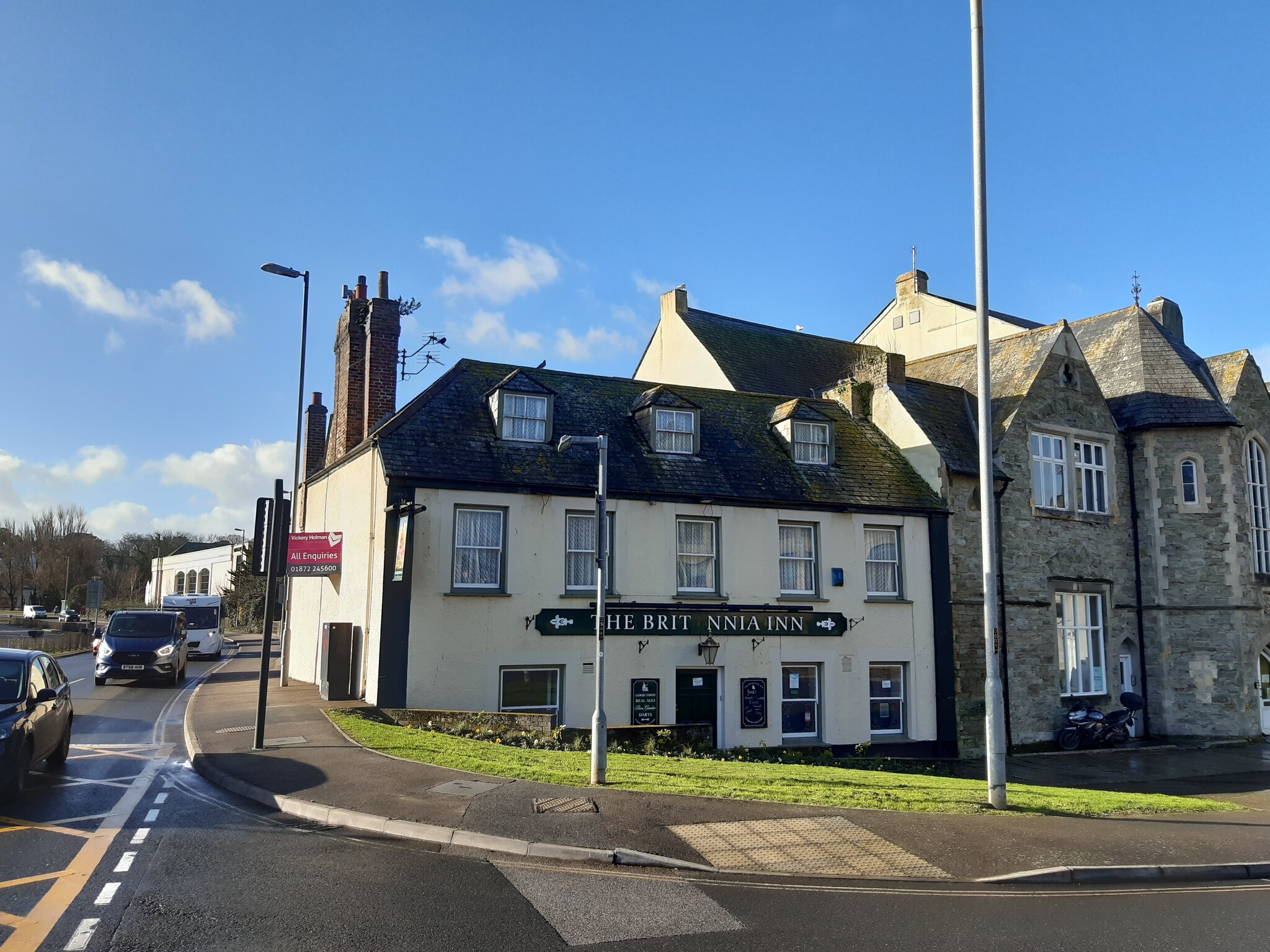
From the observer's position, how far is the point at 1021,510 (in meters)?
23.5

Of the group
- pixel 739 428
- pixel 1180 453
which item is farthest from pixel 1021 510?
pixel 739 428

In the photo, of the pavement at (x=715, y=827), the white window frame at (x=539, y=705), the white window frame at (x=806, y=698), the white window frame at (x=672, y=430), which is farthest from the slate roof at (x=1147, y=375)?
the white window frame at (x=539, y=705)

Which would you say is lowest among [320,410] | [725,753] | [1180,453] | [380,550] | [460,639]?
[725,753]

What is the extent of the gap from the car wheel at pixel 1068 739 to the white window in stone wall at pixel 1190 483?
746cm

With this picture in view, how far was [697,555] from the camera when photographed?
810 inches

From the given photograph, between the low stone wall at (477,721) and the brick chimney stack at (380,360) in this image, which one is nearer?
the low stone wall at (477,721)

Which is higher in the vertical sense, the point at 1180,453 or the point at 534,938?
the point at 1180,453

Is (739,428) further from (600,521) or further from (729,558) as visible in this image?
(600,521)

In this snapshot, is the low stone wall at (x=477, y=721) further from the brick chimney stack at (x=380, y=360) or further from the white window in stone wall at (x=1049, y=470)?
the white window in stone wall at (x=1049, y=470)

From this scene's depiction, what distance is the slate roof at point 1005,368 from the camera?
24.0 meters

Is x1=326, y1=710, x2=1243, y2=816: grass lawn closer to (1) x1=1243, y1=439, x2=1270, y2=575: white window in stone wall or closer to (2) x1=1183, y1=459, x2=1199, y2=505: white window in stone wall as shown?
(2) x1=1183, y1=459, x2=1199, y2=505: white window in stone wall

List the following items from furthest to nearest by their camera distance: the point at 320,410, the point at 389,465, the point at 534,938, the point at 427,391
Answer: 1. the point at 320,410
2. the point at 427,391
3. the point at 389,465
4. the point at 534,938

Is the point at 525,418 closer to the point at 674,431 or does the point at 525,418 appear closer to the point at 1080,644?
the point at 674,431

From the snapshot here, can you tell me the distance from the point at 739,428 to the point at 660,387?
2467mm
